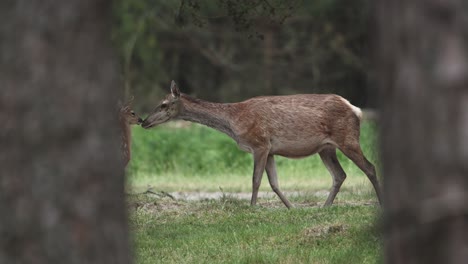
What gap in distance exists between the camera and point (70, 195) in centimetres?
422

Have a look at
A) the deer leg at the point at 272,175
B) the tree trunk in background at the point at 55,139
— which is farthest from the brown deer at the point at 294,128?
the tree trunk in background at the point at 55,139

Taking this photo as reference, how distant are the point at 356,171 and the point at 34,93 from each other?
44.7 ft

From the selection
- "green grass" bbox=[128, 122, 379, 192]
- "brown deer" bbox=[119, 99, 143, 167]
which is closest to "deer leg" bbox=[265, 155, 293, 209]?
"green grass" bbox=[128, 122, 379, 192]

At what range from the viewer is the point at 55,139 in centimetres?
424

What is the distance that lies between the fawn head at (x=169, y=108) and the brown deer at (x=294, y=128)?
0.46m

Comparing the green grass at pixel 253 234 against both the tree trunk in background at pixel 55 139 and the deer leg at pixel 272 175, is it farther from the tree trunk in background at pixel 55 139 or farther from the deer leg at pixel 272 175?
the tree trunk in background at pixel 55 139

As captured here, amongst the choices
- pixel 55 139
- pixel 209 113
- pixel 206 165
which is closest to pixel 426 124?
pixel 55 139

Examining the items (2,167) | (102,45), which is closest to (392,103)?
(102,45)

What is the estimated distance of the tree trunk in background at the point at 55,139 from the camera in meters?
4.22

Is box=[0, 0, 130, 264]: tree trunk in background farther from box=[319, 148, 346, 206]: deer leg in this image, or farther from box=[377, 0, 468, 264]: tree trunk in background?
box=[319, 148, 346, 206]: deer leg

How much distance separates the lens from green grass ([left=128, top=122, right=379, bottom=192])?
54.7 ft

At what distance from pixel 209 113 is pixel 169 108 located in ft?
2.16

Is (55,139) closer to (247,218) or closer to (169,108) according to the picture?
(247,218)

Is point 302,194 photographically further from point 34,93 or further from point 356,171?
point 34,93
